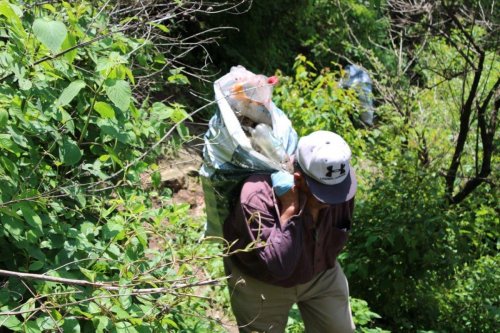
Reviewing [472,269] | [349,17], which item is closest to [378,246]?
[472,269]

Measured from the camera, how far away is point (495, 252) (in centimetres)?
550

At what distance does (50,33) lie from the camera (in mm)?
2029

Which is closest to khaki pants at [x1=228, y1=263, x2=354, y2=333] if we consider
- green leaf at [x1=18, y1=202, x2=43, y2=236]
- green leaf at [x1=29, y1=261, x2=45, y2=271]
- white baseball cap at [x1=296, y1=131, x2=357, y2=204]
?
white baseball cap at [x1=296, y1=131, x2=357, y2=204]

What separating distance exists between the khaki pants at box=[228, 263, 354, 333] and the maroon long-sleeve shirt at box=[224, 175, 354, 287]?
0.09m

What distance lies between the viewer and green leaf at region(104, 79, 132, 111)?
7.87 feet

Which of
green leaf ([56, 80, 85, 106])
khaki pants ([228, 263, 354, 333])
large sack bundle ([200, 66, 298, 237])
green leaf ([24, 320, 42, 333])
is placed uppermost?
green leaf ([56, 80, 85, 106])

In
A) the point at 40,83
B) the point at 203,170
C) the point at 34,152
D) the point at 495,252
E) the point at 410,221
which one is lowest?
the point at 495,252

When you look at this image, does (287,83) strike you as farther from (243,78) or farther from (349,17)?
(349,17)

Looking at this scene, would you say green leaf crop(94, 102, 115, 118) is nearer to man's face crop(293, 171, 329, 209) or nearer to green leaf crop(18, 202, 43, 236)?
green leaf crop(18, 202, 43, 236)

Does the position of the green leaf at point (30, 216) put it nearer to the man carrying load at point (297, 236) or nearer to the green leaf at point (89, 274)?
the green leaf at point (89, 274)

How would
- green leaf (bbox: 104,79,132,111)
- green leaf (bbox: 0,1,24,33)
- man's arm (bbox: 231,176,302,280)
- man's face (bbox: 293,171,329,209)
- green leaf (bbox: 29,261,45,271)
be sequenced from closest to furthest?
green leaf (bbox: 0,1,24,33), green leaf (bbox: 104,79,132,111), green leaf (bbox: 29,261,45,271), man's arm (bbox: 231,176,302,280), man's face (bbox: 293,171,329,209)

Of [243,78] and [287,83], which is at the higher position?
[243,78]

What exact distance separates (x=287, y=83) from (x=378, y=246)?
1.38 m

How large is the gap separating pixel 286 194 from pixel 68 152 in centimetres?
94
